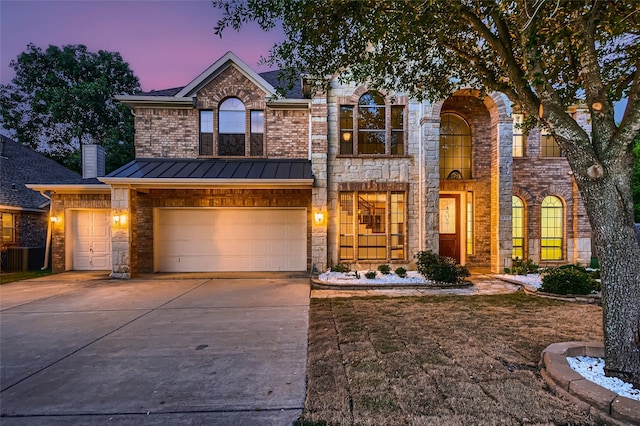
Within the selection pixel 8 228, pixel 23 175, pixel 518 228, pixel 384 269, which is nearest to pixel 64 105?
pixel 23 175

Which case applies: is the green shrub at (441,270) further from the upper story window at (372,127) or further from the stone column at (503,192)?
the upper story window at (372,127)

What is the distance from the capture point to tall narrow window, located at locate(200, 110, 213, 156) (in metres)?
11.8

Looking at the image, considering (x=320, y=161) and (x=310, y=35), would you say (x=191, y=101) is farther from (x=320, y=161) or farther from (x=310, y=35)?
(x=310, y=35)

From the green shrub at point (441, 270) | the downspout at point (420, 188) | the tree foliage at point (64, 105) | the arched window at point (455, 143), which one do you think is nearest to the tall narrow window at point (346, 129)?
the downspout at point (420, 188)

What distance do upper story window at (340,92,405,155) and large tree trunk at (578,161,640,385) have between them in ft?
25.0

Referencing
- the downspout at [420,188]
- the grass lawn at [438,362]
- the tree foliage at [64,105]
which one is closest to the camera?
the grass lawn at [438,362]

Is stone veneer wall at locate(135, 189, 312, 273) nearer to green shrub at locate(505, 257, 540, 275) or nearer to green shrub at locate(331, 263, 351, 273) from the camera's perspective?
green shrub at locate(331, 263, 351, 273)

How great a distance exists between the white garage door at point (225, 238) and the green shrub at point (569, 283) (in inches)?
293

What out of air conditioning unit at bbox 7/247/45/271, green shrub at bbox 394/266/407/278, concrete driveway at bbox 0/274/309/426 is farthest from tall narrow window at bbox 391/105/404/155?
air conditioning unit at bbox 7/247/45/271

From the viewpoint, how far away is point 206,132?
11781 mm

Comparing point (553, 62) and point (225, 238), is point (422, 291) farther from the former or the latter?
point (225, 238)

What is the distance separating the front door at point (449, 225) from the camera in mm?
11766

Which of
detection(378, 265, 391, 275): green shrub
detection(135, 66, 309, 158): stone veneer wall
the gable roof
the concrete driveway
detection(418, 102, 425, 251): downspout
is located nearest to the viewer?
the concrete driveway

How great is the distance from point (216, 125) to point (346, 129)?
4897mm
